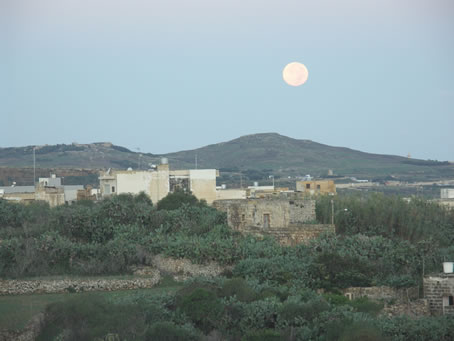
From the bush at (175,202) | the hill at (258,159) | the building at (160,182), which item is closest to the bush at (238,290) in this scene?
the bush at (175,202)

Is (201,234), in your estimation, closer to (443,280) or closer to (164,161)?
(443,280)

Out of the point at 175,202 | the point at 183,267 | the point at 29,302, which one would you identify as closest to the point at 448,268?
the point at 183,267

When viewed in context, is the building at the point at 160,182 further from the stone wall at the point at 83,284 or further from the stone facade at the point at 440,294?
the stone facade at the point at 440,294

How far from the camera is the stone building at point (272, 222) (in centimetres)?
3344

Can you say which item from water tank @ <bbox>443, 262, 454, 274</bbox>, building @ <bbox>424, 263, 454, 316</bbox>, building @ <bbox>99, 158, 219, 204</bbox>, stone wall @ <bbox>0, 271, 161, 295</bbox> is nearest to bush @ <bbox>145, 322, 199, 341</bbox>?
stone wall @ <bbox>0, 271, 161, 295</bbox>

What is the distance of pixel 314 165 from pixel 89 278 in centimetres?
11811

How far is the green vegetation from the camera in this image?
22438 millimetres

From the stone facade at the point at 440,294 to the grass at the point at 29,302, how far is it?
7.47m

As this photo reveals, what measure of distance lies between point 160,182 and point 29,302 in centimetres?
3588

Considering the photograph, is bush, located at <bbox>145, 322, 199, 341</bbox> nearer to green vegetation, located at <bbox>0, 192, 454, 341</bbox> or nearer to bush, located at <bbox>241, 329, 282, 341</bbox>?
green vegetation, located at <bbox>0, 192, 454, 341</bbox>

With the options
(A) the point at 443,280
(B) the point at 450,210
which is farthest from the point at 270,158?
(A) the point at 443,280

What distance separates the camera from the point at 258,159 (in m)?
152

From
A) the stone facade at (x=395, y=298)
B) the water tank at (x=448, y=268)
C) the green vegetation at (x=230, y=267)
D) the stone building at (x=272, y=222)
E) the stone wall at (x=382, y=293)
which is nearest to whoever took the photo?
the green vegetation at (x=230, y=267)

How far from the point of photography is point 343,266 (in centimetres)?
2886
